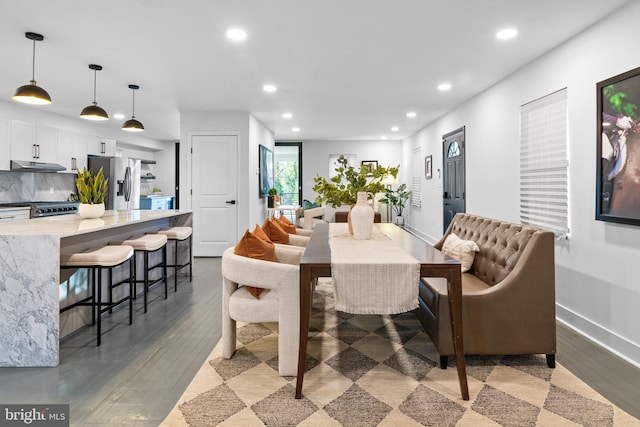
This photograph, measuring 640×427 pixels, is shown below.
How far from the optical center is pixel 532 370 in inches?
90.2

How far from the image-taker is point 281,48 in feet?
11.9

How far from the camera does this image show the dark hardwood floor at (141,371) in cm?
193

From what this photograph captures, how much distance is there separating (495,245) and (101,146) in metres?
7.66

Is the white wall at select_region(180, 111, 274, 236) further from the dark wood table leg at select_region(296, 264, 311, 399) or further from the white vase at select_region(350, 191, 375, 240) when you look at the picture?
the dark wood table leg at select_region(296, 264, 311, 399)

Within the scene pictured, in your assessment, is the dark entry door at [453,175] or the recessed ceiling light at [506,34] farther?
the dark entry door at [453,175]

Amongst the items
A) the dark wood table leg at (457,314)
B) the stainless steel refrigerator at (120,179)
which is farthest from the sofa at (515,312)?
the stainless steel refrigerator at (120,179)

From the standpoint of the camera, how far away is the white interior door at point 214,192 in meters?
6.43

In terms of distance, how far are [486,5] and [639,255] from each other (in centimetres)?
200

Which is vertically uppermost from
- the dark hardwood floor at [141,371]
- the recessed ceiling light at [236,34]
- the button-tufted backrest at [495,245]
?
the recessed ceiling light at [236,34]

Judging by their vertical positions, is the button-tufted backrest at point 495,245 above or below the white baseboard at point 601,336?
above

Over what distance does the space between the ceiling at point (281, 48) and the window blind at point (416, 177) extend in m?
2.64

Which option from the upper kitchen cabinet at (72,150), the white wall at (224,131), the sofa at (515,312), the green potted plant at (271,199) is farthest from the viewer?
the green potted plant at (271,199)

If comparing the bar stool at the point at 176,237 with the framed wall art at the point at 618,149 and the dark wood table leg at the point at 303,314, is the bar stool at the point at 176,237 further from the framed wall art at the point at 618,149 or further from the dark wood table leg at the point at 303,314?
the framed wall art at the point at 618,149

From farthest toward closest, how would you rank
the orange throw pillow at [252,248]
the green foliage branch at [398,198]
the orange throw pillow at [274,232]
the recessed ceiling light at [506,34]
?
the green foliage branch at [398,198] < the orange throw pillow at [274,232] < the recessed ceiling light at [506,34] < the orange throw pillow at [252,248]
